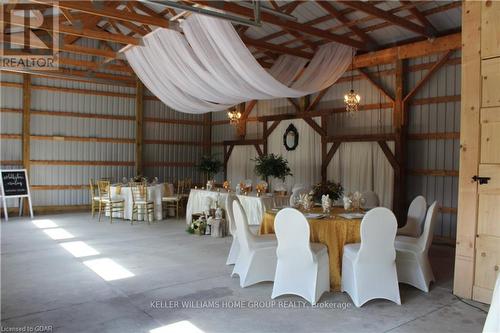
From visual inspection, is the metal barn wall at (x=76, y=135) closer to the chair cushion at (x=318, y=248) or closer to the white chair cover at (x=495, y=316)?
the chair cushion at (x=318, y=248)

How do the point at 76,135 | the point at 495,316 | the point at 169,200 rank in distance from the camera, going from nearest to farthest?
the point at 495,316
the point at 169,200
the point at 76,135

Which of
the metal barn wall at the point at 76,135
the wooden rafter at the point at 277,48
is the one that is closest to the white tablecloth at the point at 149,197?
the metal barn wall at the point at 76,135

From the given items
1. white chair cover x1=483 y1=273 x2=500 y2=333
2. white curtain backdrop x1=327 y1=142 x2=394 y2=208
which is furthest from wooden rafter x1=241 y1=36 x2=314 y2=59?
white chair cover x1=483 y1=273 x2=500 y2=333

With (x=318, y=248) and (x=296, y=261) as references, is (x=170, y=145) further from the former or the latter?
(x=296, y=261)

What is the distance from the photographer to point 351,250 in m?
4.25

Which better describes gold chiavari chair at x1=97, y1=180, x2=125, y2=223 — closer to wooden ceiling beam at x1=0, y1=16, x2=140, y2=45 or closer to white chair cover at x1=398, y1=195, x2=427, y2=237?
wooden ceiling beam at x1=0, y1=16, x2=140, y2=45

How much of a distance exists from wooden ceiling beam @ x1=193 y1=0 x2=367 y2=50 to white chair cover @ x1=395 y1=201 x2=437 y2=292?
381cm

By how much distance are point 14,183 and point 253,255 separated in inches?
309

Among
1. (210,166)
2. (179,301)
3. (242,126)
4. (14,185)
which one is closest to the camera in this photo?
(179,301)

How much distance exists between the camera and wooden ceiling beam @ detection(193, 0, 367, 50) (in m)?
6.01

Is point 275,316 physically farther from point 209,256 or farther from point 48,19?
point 48,19

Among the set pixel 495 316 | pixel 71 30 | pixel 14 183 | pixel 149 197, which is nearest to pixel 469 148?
pixel 495 316

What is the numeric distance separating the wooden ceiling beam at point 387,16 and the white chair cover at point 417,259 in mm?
3352

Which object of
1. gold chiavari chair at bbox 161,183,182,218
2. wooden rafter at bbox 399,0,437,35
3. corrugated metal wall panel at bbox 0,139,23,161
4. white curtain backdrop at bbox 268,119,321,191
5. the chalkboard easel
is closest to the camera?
wooden rafter at bbox 399,0,437,35
